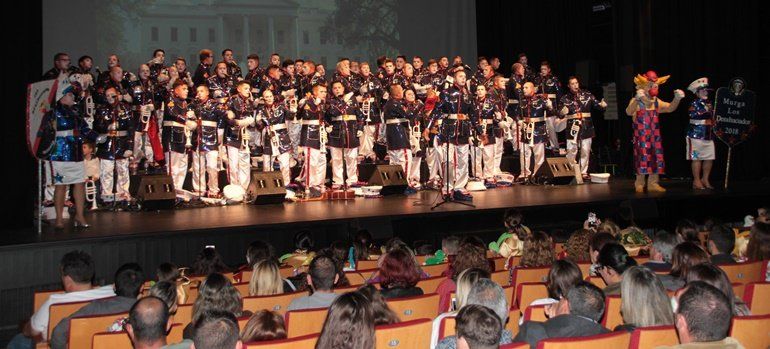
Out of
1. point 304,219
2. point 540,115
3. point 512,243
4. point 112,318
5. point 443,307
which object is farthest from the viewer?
point 540,115

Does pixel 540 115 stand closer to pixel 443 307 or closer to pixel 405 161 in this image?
A: pixel 405 161

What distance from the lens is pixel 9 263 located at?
880 cm

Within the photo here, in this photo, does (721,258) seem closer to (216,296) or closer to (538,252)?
(538,252)

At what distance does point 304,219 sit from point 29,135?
3427mm

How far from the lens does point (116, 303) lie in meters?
Answer: 5.39

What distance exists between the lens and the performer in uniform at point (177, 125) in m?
13.5

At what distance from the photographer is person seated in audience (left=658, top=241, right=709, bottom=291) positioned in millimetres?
5699

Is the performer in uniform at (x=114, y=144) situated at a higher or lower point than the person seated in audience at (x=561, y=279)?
higher

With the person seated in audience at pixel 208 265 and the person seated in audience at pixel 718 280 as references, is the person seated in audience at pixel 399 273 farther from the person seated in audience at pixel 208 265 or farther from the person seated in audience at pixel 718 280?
the person seated in audience at pixel 208 265

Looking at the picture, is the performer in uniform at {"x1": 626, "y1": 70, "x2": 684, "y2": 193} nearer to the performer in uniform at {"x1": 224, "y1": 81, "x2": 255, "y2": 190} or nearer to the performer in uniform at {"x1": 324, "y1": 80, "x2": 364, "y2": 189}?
the performer in uniform at {"x1": 324, "y1": 80, "x2": 364, "y2": 189}

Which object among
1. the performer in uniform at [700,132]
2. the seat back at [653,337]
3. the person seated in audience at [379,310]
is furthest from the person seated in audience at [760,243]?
the performer in uniform at [700,132]

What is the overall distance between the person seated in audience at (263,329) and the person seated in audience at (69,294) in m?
2.15

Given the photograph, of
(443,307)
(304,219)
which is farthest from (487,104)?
(443,307)

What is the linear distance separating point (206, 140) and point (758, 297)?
9.98 m
